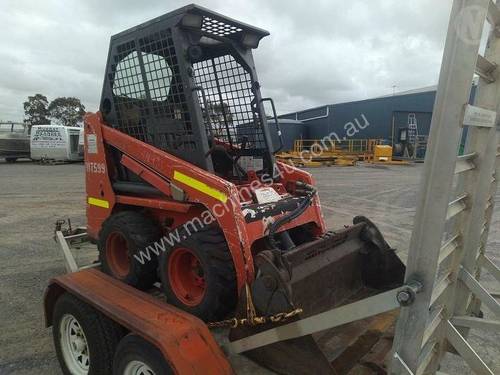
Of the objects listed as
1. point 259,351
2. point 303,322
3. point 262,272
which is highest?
point 262,272

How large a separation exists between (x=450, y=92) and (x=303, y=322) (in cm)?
134

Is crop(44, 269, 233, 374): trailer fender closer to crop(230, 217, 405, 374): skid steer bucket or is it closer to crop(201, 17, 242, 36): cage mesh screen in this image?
crop(230, 217, 405, 374): skid steer bucket

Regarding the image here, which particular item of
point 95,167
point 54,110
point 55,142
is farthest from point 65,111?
point 95,167

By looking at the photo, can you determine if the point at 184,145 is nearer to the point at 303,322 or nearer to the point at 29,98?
the point at 303,322

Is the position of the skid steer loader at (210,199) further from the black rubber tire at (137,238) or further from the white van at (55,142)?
the white van at (55,142)

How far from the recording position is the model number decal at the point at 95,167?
394 cm

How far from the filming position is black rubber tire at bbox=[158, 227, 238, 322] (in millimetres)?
2734

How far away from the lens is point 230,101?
4.07 metres

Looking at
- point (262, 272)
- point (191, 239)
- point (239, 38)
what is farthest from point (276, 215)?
point (239, 38)

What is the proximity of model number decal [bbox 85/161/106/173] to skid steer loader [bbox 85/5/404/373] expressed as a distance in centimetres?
2

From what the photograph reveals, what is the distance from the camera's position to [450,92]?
4.90ft

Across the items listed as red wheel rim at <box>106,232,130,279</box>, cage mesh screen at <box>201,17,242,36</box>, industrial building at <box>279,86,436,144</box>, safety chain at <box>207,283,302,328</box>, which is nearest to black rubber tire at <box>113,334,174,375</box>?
safety chain at <box>207,283,302,328</box>

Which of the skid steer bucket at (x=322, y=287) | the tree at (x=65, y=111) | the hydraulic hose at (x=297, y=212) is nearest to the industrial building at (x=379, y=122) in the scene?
the hydraulic hose at (x=297, y=212)

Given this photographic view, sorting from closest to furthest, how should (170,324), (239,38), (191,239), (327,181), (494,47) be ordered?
1. (494,47)
2. (170,324)
3. (191,239)
4. (239,38)
5. (327,181)
